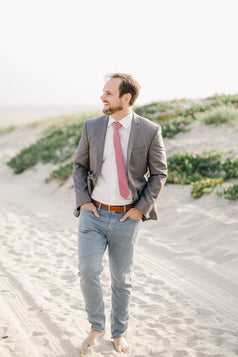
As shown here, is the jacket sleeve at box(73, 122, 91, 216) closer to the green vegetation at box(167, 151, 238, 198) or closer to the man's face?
the man's face

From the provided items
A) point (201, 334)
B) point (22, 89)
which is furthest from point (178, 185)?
point (22, 89)

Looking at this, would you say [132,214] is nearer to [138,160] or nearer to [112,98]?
[138,160]

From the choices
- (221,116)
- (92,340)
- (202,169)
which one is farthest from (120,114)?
(221,116)

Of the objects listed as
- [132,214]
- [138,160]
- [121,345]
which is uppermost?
[138,160]

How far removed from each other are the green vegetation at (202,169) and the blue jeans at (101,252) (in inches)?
187

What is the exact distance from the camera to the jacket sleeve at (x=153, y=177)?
317 cm

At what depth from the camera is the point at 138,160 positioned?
3.20m

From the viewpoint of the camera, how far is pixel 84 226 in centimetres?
323

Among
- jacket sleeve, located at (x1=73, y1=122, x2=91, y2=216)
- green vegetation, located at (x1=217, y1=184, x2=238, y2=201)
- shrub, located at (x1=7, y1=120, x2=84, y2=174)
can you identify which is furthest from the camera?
shrub, located at (x1=7, y1=120, x2=84, y2=174)

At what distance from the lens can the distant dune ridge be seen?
3639 mm

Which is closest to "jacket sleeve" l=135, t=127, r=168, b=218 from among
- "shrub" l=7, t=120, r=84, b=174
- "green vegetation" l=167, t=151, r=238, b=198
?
"green vegetation" l=167, t=151, r=238, b=198

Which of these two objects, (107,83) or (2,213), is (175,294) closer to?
(107,83)

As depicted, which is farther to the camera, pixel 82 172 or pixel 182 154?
pixel 182 154

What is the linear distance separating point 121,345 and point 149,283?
163 cm
